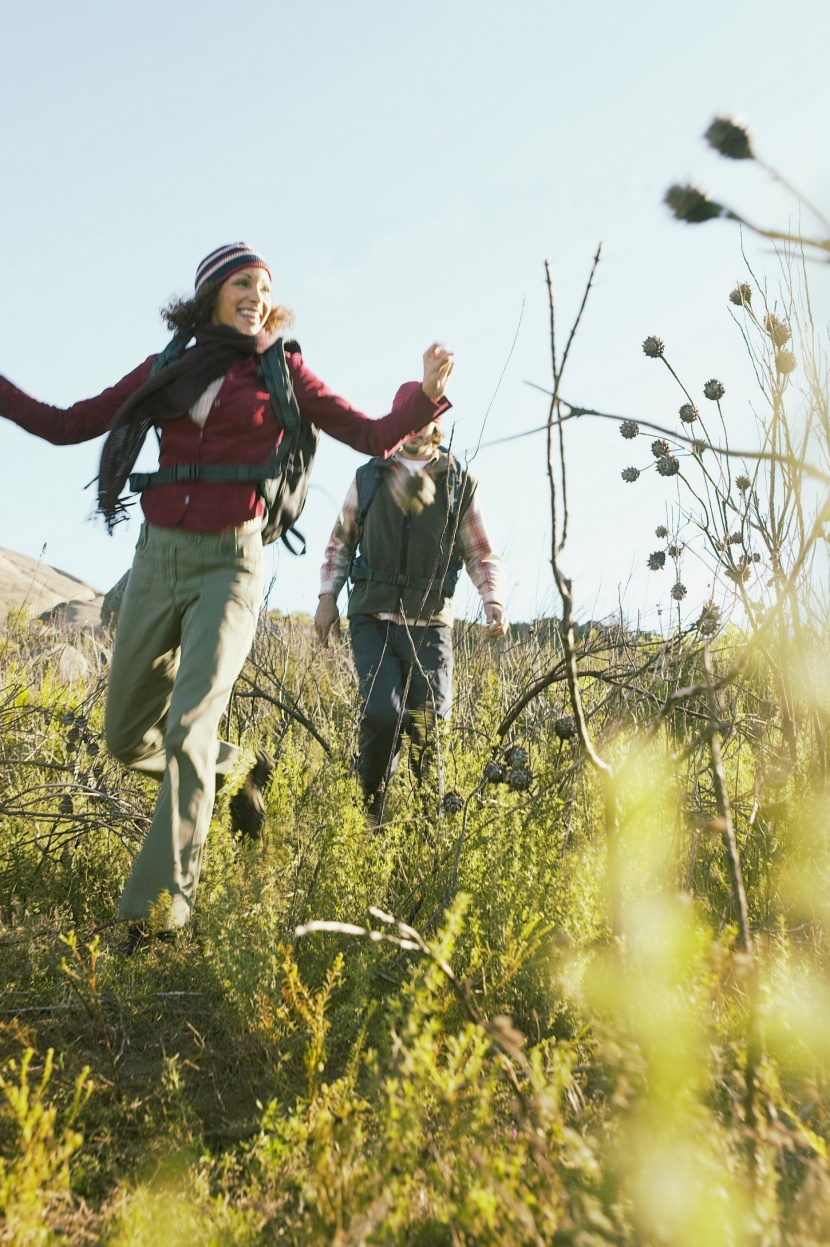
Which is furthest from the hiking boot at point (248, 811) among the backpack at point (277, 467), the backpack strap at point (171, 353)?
the backpack strap at point (171, 353)

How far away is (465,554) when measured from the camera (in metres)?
4.67

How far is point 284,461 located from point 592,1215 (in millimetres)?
2516

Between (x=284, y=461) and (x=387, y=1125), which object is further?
(x=284, y=461)

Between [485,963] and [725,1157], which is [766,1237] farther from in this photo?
[485,963]

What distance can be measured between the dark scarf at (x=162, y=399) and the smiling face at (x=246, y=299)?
6 centimetres

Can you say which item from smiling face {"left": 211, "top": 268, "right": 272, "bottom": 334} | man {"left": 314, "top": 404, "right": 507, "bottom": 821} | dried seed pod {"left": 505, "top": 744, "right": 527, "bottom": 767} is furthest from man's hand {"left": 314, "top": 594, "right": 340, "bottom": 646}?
dried seed pod {"left": 505, "top": 744, "right": 527, "bottom": 767}

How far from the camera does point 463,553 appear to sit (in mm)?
4672

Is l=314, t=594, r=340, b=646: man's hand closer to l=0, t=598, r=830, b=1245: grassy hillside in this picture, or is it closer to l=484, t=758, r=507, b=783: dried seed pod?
l=0, t=598, r=830, b=1245: grassy hillside

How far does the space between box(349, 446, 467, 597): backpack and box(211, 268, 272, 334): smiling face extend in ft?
3.96

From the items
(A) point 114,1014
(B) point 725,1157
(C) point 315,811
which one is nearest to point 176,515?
(C) point 315,811

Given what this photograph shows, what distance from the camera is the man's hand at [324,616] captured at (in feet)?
15.3

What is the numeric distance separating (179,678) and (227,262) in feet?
4.87

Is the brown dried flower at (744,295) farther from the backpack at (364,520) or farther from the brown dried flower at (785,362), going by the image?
the backpack at (364,520)

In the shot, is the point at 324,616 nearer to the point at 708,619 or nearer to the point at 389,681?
the point at 389,681
